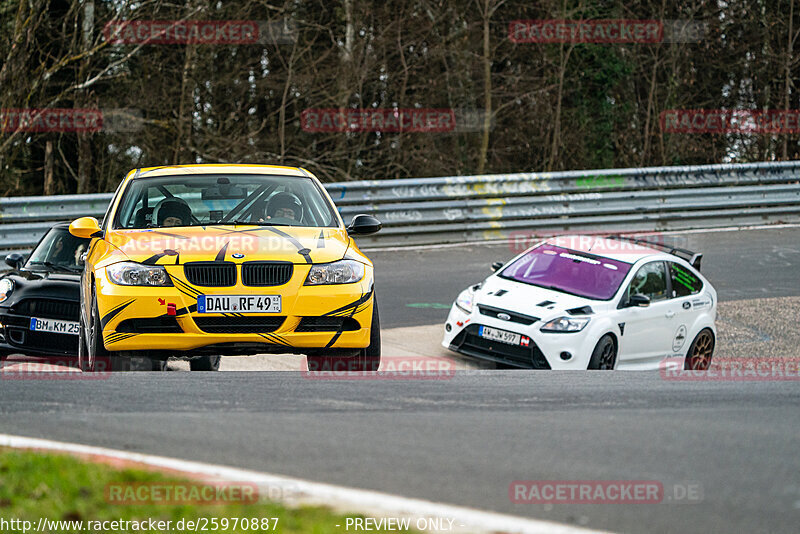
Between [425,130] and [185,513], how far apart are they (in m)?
24.7

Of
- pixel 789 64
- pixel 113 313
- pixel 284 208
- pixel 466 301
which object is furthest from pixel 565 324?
pixel 789 64

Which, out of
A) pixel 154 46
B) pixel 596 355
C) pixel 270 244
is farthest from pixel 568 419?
pixel 154 46

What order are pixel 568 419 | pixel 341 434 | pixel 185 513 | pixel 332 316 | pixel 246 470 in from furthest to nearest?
pixel 332 316
pixel 568 419
pixel 341 434
pixel 246 470
pixel 185 513

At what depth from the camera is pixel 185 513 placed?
4227mm

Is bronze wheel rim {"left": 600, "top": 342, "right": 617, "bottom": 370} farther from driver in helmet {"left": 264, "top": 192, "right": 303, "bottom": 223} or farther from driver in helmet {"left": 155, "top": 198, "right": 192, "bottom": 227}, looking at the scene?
driver in helmet {"left": 155, "top": 198, "right": 192, "bottom": 227}

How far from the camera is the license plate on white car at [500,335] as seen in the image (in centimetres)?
1247

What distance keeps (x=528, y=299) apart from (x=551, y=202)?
733cm

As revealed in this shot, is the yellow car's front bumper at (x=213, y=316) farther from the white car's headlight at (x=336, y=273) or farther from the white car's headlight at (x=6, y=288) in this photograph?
the white car's headlight at (x=6, y=288)

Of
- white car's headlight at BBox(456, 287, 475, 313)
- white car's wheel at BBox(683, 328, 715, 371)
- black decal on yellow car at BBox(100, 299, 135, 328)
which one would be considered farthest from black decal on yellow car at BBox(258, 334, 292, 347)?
white car's wheel at BBox(683, 328, 715, 371)

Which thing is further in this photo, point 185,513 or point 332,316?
point 332,316

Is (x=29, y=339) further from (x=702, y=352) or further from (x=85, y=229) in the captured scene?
(x=702, y=352)

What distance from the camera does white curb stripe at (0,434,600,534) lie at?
4.24 m

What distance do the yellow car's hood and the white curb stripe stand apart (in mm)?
2612

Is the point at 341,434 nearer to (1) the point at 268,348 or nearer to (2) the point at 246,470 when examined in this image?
(2) the point at 246,470
